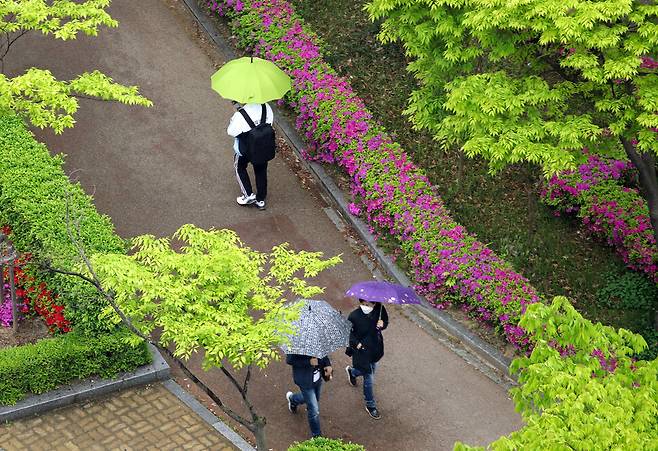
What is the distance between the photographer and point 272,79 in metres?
16.6

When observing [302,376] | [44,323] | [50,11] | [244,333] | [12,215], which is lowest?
[44,323]

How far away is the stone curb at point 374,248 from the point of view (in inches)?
597

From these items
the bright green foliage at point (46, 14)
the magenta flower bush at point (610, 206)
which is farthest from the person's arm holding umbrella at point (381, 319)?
the bright green foliage at point (46, 14)

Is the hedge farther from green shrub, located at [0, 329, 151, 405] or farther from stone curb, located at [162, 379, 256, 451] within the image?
stone curb, located at [162, 379, 256, 451]

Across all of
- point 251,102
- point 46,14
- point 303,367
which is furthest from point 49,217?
point 303,367

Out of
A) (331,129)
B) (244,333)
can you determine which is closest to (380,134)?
(331,129)

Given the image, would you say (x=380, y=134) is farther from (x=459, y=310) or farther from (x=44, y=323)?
(x=44, y=323)

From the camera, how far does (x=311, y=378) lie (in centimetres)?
1269

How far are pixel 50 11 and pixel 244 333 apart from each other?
6.46 meters

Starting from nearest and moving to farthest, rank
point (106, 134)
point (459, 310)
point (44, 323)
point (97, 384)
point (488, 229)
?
point (97, 384) < point (44, 323) < point (459, 310) < point (488, 229) < point (106, 134)

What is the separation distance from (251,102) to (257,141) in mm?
605

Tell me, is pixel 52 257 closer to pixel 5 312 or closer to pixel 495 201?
pixel 5 312

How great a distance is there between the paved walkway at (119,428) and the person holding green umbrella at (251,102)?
452 cm

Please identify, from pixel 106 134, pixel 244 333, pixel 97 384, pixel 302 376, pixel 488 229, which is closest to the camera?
pixel 244 333
